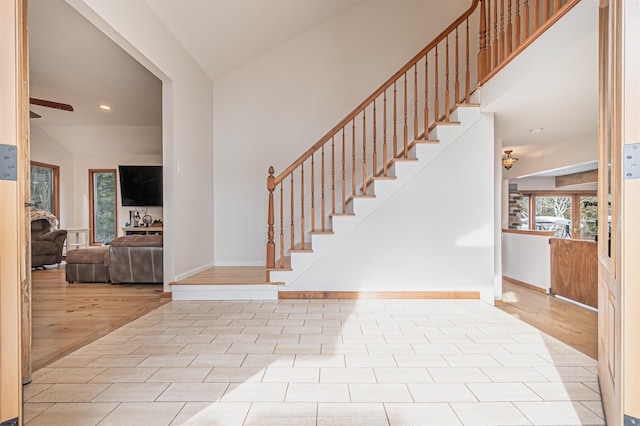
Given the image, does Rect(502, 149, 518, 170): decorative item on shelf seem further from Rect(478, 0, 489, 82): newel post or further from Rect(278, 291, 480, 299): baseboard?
Rect(278, 291, 480, 299): baseboard

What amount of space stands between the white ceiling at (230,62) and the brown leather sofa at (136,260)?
2298 millimetres

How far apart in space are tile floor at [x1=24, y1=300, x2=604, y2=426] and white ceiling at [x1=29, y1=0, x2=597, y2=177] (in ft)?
6.76

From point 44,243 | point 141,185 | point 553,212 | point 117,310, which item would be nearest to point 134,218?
point 141,185

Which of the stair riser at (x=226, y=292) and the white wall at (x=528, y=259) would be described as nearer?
the stair riser at (x=226, y=292)

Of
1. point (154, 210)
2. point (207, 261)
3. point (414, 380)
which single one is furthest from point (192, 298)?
point (154, 210)

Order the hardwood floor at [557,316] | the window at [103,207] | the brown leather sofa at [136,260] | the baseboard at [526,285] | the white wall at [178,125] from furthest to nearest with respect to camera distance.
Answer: the window at [103,207]
the baseboard at [526,285]
the brown leather sofa at [136,260]
the white wall at [178,125]
the hardwood floor at [557,316]

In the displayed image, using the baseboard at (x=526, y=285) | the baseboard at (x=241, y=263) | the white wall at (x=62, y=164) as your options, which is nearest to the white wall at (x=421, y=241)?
the baseboard at (x=241, y=263)

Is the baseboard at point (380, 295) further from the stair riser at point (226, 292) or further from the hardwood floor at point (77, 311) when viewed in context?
the hardwood floor at point (77, 311)

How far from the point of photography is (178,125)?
3863 mm

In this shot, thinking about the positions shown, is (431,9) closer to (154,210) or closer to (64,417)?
(64,417)

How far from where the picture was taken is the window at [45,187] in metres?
6.99

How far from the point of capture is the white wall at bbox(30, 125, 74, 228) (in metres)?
7.05

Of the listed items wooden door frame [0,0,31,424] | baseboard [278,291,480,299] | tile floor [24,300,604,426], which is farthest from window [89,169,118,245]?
wooden door frame [0,0,31,424]

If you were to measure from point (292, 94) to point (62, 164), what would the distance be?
586 centimetres
